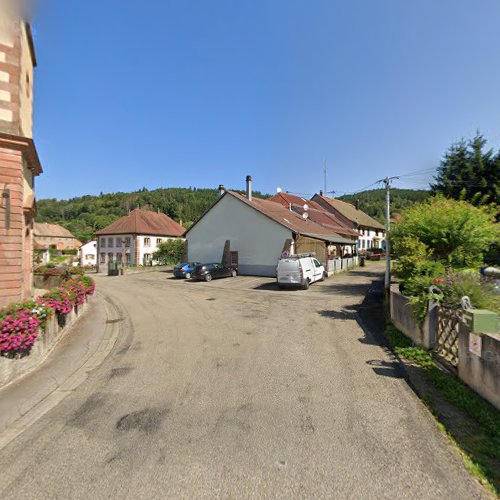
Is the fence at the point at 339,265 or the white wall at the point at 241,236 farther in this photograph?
the white wall at the point at 241,236

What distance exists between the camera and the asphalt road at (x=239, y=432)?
10.6ft

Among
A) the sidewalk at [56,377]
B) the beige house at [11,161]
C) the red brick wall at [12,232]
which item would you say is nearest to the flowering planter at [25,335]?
the sidewalk at [56,377]

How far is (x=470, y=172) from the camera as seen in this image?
20.9 metres

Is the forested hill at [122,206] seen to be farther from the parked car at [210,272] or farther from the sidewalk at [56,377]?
the sidewalk at [56,377]

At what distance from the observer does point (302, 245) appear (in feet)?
86.3

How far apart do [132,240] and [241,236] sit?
2251 centimetres

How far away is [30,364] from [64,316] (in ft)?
9.66

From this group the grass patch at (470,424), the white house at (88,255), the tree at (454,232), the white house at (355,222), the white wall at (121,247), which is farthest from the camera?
the white house at (88,255)

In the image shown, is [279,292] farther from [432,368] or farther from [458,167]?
[458,167]

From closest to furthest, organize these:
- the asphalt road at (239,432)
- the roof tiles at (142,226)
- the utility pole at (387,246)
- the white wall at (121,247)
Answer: the asphalt road at (239,432), the utility pole at (387,246), the white wall at (121,247), the roof tiles at (142,226)

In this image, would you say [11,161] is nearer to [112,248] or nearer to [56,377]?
[56,377]

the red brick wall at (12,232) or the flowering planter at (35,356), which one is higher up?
the red brick wall at (12,232)

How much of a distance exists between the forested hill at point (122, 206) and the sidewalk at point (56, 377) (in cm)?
8415

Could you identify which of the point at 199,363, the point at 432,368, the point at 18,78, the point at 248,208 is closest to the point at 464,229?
the point at 432,368
